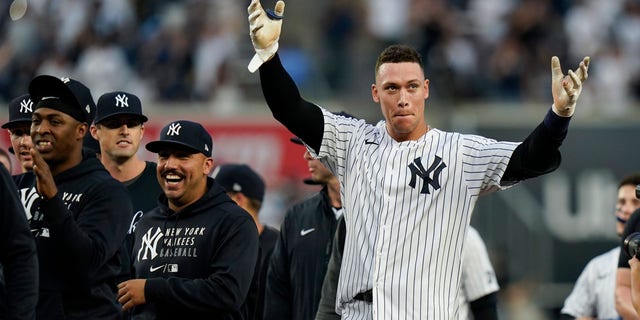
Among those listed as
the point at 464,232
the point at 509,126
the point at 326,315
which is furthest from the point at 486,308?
the point at 509,126

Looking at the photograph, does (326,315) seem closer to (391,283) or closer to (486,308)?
(391,283)

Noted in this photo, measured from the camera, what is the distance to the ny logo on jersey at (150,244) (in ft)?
22.9

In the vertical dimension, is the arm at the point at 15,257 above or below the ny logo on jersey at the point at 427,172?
below

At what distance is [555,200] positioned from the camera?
18391 mm

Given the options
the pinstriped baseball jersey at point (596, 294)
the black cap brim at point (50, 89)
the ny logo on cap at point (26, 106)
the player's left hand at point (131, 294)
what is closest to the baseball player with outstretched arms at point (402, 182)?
the player's left hand at point (131, 294)

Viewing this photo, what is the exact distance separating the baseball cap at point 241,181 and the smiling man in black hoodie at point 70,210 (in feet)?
7.21

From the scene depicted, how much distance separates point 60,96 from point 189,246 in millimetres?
1011

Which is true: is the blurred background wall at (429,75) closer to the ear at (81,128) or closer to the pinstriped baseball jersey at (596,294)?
the pinstriped baseball jersey at (596,294)

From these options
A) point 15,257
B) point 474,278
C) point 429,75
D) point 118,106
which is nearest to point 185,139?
point 118,106

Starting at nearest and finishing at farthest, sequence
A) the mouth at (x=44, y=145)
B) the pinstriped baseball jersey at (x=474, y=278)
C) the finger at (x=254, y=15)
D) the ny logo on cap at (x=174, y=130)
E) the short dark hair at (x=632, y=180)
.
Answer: the finger at (x=254, y=15), the mouth at (x=44, y=145), the ny logo on cap at (x=174, y=130), the pinstriped baseball jersey at (x=474, y=278), the short dark hair at (x=632, y=180)

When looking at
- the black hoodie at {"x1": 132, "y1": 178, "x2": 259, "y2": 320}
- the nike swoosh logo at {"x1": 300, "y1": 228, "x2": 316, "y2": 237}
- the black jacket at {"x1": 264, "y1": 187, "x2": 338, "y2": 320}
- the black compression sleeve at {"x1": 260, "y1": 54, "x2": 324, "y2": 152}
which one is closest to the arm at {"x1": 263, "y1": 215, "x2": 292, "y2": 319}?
the black jacket at {"x1": 264, "y1": 187, "x2": 338, "y2": 320}

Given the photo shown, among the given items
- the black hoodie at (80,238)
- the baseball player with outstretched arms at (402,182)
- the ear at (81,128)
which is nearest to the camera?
the baseball player with outstretched arms at (402,182)

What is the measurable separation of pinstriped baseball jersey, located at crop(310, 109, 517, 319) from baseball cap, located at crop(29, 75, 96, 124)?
1499 millimetres

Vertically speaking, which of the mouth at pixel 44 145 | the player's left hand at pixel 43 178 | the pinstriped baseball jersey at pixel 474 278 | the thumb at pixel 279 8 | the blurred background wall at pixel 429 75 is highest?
the blurred background wall at pixel 429 75
